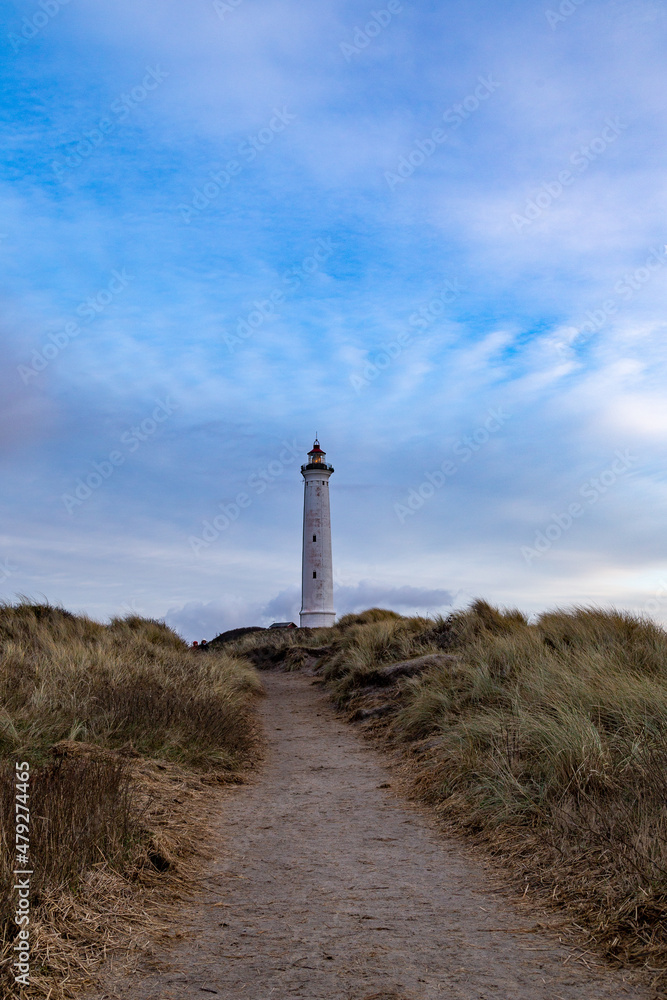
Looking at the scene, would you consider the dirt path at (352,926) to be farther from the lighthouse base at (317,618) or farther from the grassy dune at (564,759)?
the lighthouse base at (317,618)

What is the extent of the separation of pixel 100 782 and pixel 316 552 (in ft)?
121

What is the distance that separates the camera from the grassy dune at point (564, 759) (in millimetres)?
4203

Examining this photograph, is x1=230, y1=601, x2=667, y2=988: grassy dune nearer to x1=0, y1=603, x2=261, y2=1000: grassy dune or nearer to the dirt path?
the dirt path

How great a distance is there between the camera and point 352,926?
4273mm

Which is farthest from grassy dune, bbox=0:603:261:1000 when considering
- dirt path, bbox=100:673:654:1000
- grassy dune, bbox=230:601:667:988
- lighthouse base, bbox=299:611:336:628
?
lighthouse base, bbox=299:611:336:628

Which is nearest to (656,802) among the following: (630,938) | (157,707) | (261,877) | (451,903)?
(630,938)

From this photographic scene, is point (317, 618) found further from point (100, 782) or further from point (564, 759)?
point (100, 782)

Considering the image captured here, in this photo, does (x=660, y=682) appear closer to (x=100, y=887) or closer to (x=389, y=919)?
(x=389, y=919)

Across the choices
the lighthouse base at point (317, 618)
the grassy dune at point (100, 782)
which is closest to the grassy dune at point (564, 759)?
the grassy dune at point (100, 782)

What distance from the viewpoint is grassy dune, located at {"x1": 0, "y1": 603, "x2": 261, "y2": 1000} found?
3889mm

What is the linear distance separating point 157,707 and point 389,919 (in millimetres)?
5413

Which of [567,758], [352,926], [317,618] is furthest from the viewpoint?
[317,618]

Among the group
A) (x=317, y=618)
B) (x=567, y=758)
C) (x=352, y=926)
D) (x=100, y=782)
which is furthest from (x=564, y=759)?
(x=317, y=618)

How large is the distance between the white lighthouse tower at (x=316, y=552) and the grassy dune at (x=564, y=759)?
2825cm
